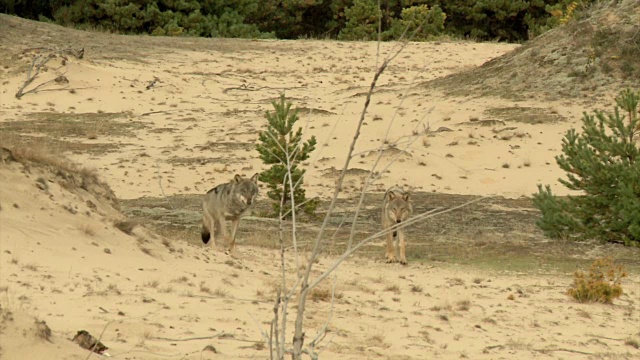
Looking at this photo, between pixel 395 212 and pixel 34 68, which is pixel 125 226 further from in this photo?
pixel 34 68

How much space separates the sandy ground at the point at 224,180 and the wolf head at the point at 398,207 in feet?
3.06

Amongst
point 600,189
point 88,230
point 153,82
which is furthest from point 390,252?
point 153,82

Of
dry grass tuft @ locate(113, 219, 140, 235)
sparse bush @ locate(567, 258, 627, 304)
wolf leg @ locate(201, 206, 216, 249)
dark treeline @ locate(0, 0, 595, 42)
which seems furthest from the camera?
dark treeline @ locate(0, 0, 595, 42)

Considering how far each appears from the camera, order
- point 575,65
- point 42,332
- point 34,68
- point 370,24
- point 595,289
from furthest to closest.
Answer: point 370,24, point 34,68, point 575,65, point 595,289, point 42,332

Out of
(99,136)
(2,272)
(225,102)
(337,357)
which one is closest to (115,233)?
(2,272)

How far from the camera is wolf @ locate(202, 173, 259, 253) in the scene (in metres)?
17.4

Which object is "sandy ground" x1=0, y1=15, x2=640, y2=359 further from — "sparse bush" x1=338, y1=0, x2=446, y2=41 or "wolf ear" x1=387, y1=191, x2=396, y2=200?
"sparse bush" x1=338, y1=0, x2=446, y2=41

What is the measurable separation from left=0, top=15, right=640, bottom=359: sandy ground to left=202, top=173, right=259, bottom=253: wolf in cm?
71

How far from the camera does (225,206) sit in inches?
685

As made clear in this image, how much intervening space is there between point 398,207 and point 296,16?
3656 centimetres

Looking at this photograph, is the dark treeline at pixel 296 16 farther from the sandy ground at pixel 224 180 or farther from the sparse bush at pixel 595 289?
the sparse bush at pixel 595 289

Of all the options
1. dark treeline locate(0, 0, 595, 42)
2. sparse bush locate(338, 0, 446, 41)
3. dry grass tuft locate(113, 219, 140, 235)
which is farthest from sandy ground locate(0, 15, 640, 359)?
sparse bush locate(338, 0, 446, 41)

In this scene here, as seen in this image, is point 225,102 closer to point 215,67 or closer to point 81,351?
point 215,67

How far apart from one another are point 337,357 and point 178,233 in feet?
30.5
